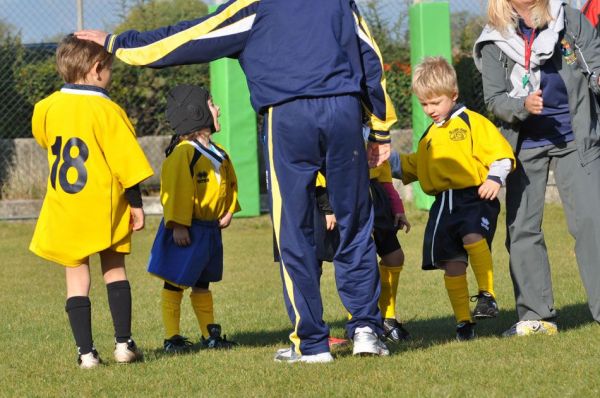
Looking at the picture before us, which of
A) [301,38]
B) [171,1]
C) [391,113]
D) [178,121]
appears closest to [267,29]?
[301,38]

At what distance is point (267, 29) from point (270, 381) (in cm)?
165

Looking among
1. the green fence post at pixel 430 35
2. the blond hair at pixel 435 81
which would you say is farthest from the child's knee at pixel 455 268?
the green fence post at pixel 430 35

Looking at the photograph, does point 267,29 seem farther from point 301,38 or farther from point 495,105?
point 495,105

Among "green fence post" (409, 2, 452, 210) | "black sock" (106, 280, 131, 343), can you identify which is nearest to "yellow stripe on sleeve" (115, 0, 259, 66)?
"black sock" (106, 280, 131, 343)

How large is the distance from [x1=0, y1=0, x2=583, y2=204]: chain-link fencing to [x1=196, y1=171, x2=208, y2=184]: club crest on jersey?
26.6ft

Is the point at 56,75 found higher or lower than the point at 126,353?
higher

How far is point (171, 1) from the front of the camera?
50.6ft

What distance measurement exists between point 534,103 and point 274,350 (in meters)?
1.92

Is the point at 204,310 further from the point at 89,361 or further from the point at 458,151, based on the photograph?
the point at 458,151

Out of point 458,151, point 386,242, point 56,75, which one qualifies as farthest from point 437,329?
point 56,75

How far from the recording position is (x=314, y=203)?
5.55 metres

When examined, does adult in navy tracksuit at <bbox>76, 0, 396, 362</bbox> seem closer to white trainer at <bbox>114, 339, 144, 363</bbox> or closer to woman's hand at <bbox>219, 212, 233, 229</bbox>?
white trainer at <bbox>114, 339, 144, 363</bbox>

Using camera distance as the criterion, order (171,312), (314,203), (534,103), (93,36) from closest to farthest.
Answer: (314,203) → (93,36) → (534,103) → (171,312)

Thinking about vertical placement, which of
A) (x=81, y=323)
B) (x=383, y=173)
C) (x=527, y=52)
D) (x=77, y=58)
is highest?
(x=77, y=58)
